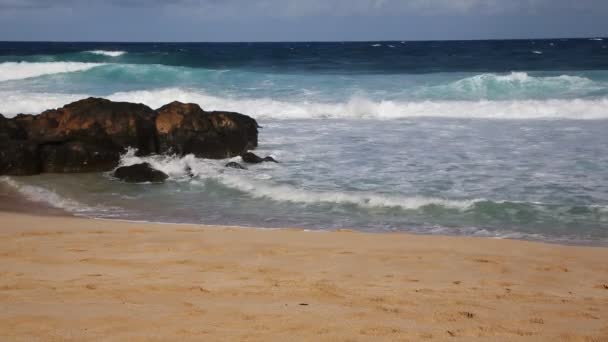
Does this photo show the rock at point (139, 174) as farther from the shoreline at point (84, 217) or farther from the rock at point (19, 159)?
the shoreline at point (84, 217)

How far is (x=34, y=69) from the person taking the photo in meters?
39.5

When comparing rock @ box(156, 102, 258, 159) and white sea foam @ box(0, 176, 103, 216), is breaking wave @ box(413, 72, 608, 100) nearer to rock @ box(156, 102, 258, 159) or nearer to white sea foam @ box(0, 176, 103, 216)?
rock @ box(156, 102, 258, 159)

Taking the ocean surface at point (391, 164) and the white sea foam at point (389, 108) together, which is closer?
the ocean surface at point (391, 164)

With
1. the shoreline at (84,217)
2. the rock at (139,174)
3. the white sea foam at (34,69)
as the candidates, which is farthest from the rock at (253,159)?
the white sea foam at (34,69)

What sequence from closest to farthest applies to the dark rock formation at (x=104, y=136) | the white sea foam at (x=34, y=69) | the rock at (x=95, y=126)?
the dark rock formation at (x=104, y=136) → the rock at (x=95, y=126) → the white sea foam at (x=34, y=69)

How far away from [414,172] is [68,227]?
6.34m

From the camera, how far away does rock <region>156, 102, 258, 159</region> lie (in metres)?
13.7

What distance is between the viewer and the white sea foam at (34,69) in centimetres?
3822

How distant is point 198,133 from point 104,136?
1.79m

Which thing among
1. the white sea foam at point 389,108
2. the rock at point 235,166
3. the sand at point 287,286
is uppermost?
the sand at point 287,286

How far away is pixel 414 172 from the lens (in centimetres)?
1241

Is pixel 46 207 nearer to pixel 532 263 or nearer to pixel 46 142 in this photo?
pixel 46 142

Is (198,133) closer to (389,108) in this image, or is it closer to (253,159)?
(253,159)

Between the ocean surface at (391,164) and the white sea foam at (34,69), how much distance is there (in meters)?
5.87
